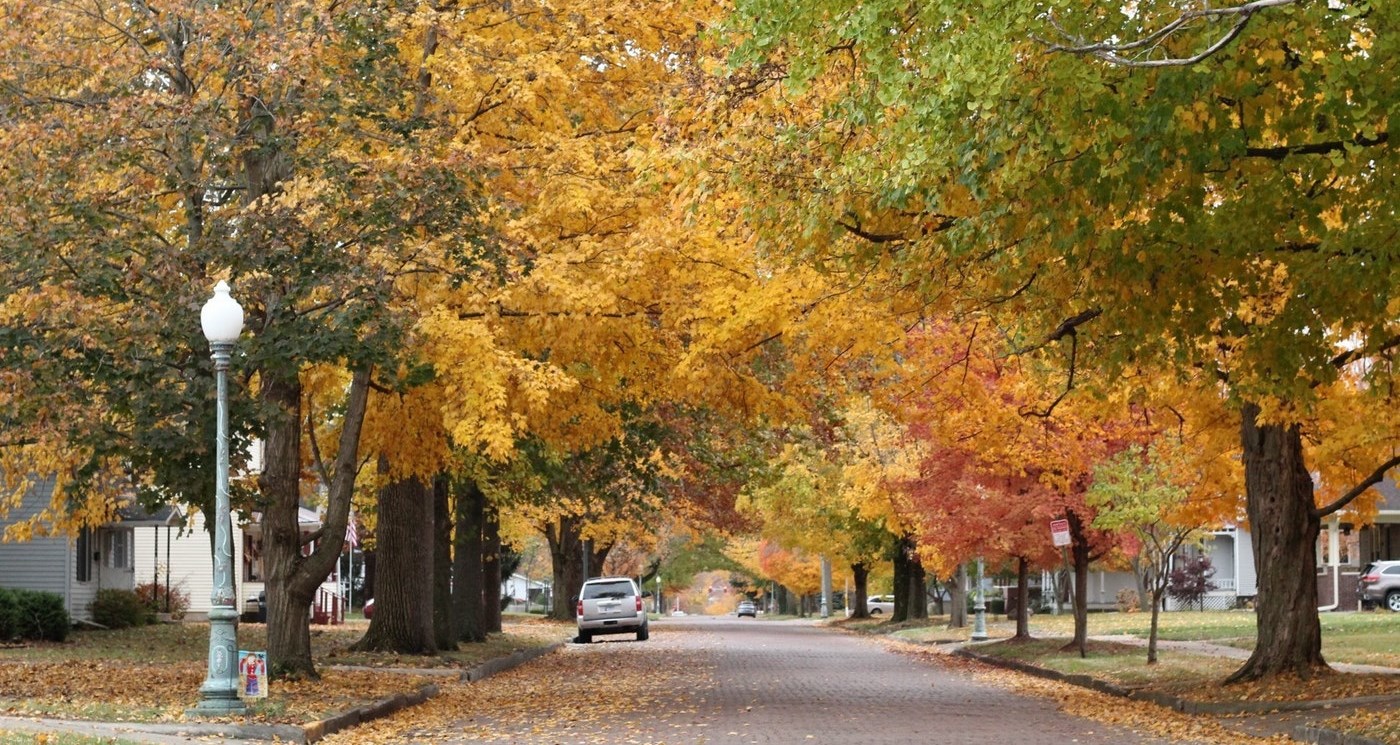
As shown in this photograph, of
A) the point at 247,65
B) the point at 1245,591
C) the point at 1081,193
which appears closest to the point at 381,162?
the point at 247,65

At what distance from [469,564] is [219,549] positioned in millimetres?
22664

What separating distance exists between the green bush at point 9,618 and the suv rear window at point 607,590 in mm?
16208

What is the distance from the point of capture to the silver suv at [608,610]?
4691 cm

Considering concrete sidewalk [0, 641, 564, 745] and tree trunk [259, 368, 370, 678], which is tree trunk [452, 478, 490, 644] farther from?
concrete sidewalk [0, 641, 564, 745]

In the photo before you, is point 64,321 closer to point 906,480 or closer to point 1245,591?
point 906,480

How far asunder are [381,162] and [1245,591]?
54982 millimetres

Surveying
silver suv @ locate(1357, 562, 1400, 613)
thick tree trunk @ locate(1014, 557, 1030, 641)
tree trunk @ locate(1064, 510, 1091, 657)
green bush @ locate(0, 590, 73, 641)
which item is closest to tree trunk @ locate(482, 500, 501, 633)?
green bush @ locate(0, 590, 73, 641)

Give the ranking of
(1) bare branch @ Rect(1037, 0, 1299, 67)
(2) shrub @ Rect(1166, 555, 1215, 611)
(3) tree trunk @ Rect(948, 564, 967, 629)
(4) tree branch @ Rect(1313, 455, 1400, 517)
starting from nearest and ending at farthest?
(1) bare branch @ Rect(1037, 0, 1299, 67)
(4) tree branch @ Rect(1313, 455, 1400, 517)
(3) tree trunk @ Rect(948, 564, 967, 629)
(2) shrub @ Rect(1166, 555, 1215, 611)

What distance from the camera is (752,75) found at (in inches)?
712

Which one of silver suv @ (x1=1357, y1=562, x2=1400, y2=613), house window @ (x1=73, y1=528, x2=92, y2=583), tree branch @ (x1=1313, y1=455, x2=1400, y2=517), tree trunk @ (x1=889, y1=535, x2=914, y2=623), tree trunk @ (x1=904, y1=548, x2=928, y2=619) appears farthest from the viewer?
tree trunk @ (x1=904, y1=548, x2=928, y2=619)

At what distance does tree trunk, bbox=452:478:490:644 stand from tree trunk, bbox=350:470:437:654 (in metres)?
6.20

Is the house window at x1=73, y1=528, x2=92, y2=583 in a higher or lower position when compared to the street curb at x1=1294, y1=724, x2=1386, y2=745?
higher

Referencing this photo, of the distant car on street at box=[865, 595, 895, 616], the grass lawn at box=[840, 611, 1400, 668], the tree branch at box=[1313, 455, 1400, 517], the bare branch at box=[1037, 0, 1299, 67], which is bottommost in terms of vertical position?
the distant car on street at box=[865, 595, 895, 616]

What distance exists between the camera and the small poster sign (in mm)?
18359
